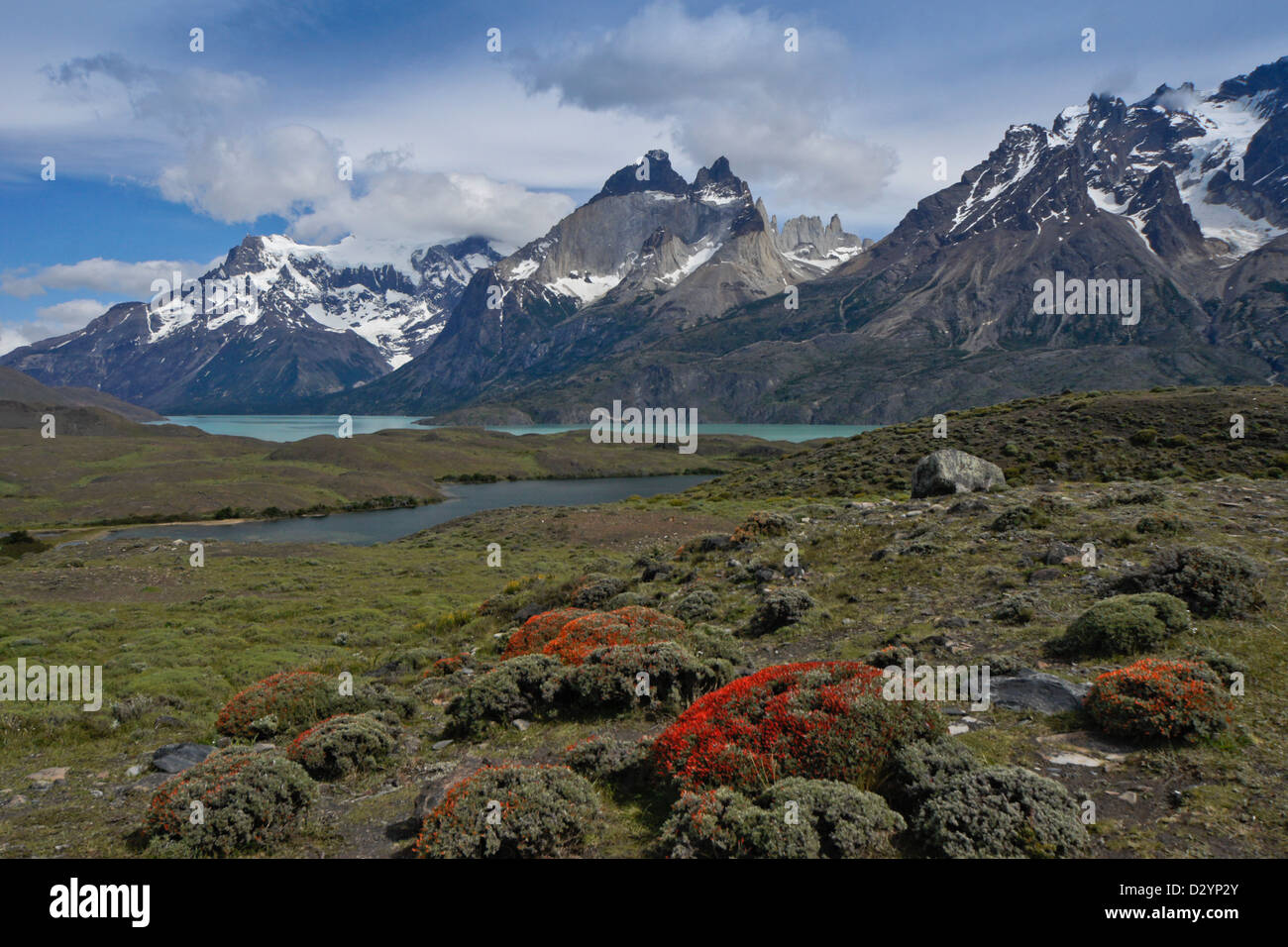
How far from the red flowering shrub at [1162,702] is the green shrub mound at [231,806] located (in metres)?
11.1

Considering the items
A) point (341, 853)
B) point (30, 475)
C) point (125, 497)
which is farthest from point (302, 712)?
point (30, 475)

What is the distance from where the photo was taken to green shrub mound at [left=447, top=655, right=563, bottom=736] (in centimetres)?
1238

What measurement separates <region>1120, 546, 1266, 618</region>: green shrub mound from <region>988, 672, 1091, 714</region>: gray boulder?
13.8ft

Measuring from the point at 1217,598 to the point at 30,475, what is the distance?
148177 millimetres

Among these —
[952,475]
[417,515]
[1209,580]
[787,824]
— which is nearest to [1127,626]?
[1209,580]

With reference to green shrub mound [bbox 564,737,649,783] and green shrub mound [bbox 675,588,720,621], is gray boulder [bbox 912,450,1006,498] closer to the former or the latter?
green shrub mound [bbox 675,588,720,621]

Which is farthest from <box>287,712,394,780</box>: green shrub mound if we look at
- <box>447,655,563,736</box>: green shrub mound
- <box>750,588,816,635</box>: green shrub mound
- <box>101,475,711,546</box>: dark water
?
<box>101,475,711,546</box>: dark water

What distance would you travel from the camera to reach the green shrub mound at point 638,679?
488 inches

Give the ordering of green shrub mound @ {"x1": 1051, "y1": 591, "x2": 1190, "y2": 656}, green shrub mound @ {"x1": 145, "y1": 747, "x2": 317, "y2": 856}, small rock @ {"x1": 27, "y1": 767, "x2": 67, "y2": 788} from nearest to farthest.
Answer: green shrub mound @ {"x1": 145, "y1": 747, "x2": 317, "y2": 856}, small rock @ {"x1": 27, "y1": 767, "x2": 67, "y2": 788}, green shrub mound @ {"x1": 1051, "y1": 591, "x2": 1190, "y2": 656}

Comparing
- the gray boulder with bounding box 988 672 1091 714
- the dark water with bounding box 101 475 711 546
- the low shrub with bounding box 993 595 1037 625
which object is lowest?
the dark water with bounding box 101 475 711 546

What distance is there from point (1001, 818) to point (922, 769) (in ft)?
3.71

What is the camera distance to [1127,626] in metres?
11.6

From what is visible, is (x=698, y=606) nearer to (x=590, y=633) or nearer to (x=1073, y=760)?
(x=590, y=633)
